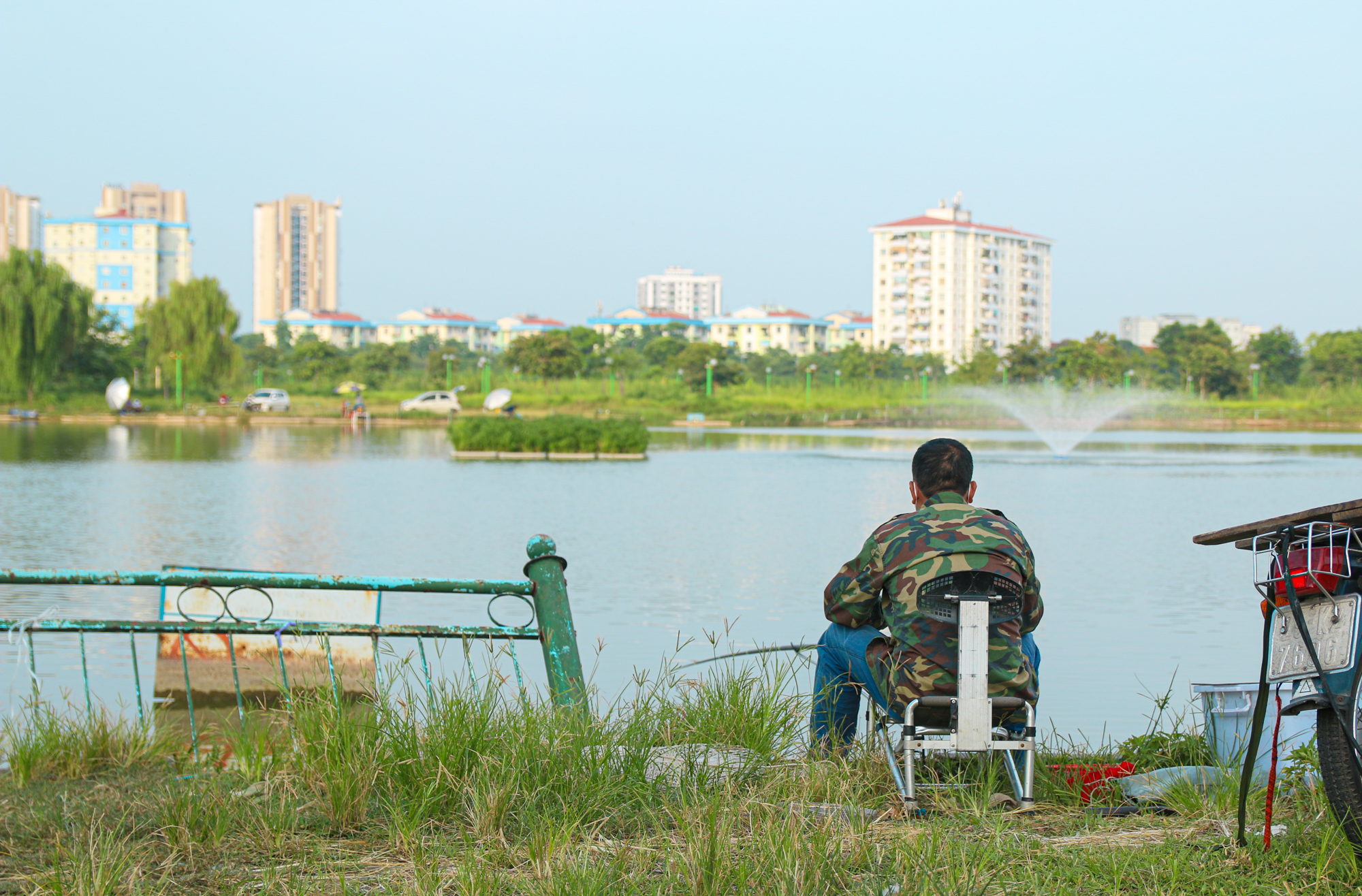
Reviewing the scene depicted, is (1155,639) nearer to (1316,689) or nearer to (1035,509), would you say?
(1316,689)

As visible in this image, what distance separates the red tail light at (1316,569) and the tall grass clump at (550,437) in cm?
2890

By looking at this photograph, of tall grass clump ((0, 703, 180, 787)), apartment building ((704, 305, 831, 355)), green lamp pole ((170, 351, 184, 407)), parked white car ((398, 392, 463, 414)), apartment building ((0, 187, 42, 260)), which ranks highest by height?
apartment building ((0, 187, 42, 260))

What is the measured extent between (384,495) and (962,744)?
17742 mm

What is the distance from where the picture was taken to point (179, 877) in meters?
2.90

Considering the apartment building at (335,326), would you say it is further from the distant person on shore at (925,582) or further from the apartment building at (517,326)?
the distant person on shore at (925,582)

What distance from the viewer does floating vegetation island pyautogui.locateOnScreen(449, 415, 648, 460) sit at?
31.7 meters

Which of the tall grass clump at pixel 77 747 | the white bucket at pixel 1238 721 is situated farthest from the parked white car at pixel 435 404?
the white bucket at pixel 1238 721

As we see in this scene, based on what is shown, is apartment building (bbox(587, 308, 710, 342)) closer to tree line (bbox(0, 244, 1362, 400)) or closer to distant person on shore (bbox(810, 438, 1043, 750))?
tree line (bbox(0, 244, 1362, 400))

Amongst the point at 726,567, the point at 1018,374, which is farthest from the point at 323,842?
the point at 1018,374

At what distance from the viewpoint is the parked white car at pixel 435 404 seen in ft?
203

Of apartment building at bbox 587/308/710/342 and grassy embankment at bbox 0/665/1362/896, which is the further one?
apartment building at bbox 587/308/710/342

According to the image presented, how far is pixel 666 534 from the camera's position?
1564 cm

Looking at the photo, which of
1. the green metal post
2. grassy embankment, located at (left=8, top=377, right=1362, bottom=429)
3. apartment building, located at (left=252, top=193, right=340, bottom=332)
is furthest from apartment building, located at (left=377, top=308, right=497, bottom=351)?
the green metal post

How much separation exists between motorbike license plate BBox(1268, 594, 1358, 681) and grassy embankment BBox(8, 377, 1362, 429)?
183 feet
